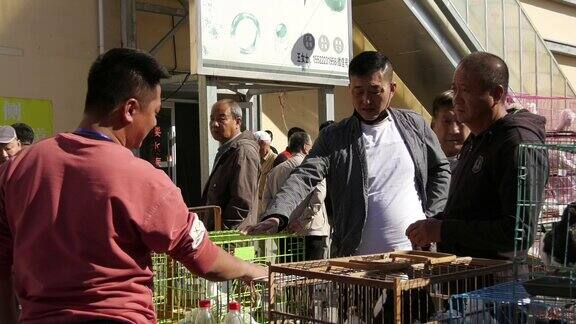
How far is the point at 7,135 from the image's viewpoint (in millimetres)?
6504

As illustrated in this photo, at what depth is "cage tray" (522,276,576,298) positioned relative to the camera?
2400 mm

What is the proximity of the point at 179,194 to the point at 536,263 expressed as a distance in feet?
4.10

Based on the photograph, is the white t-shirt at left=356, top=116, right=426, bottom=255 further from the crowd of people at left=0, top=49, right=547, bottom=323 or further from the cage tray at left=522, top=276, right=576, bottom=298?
the cage tray at left=522, top=276, right=576, bottom=298

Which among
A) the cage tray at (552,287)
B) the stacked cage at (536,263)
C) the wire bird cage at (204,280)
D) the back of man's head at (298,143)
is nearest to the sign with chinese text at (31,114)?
the back of man's head at (298,143)

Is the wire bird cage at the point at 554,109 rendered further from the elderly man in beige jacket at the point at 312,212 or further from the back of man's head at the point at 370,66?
the back of man's head at the point at 370,66

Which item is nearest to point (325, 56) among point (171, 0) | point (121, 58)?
point (171, 0)

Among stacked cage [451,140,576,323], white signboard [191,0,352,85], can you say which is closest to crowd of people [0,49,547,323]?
stacked cage [451,140,576,323]

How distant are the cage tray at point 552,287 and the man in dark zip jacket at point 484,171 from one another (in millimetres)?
517

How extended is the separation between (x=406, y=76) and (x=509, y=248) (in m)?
8.73

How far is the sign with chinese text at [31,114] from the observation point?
26.3 feet

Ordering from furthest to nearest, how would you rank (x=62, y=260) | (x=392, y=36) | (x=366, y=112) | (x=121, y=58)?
1. (x=392, y=36)
2. (x=366, y=112)
3. (x=121, y=58)
4. (x=62, y=260)

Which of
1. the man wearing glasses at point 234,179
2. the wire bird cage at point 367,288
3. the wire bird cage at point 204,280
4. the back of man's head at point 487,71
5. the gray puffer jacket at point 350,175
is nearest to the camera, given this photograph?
the wire bird cage at point 367,288

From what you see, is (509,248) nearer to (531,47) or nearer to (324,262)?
(324,262)

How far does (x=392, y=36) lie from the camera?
36.3ft
